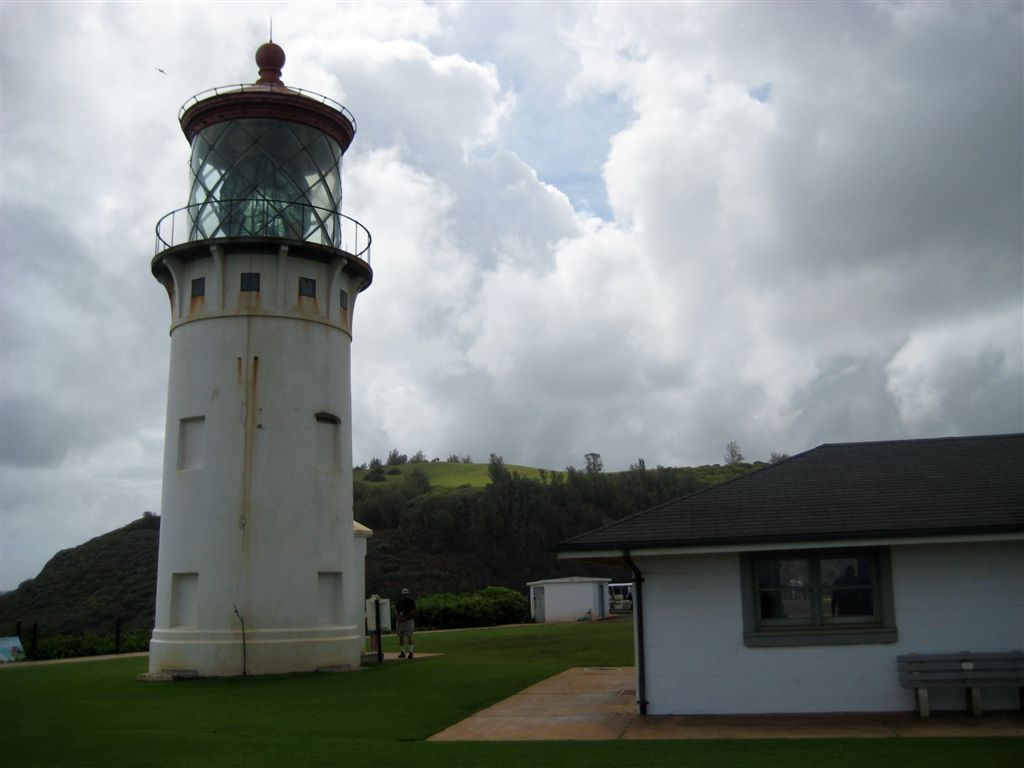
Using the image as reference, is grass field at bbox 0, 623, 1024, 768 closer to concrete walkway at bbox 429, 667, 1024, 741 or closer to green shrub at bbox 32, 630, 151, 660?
concrete walkway at bbox 429, 667, 1024, 741

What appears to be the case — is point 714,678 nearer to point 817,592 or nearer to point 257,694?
point 817,592

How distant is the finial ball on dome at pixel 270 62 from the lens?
70.4 ft

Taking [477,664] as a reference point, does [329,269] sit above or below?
above

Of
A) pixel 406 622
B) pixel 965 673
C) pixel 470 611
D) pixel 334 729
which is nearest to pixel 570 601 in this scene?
pixel 470 611

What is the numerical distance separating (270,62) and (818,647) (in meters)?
16.4

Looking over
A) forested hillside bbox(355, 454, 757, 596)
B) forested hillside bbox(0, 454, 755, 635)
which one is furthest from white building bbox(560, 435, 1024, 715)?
forested hillside bbox(355, 454, 757, 596)

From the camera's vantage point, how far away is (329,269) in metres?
20.9

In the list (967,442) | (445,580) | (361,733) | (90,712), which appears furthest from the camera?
(445,580)

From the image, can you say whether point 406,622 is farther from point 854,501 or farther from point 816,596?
point 854,501

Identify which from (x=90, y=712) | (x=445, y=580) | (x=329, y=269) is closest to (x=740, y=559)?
(x=90, y=712)

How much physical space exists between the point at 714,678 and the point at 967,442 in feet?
18.8

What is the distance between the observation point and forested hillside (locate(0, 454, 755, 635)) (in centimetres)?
5341

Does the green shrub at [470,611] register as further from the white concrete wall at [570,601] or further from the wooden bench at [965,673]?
the wooden bench at [965,673]

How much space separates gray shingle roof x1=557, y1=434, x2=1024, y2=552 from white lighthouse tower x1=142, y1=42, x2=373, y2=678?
8.08 m
